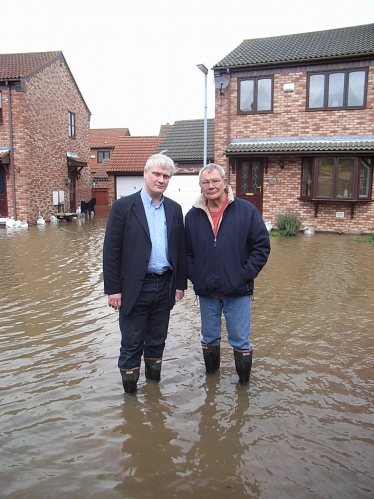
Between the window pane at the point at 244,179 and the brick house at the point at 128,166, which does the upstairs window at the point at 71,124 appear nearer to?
Answer: the brick house at the point at 128,166

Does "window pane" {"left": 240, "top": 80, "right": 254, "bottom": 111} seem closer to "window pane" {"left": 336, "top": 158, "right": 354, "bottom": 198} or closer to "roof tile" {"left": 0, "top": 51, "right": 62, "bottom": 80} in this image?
"window pane" {"left": 336, "top": 158, "right": 354, "bottom": 198}

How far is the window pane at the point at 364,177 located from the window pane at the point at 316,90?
2.33 m

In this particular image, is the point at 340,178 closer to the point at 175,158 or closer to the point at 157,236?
the point at 175,158

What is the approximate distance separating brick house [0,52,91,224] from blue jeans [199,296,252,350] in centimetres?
1633

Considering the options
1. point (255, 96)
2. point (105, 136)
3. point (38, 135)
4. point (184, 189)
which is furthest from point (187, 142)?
point (105, 136)

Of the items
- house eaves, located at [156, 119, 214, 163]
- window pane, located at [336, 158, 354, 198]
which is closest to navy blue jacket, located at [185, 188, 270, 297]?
window pane, located at [336, 158, 354, 198]

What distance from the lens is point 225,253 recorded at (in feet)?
11.6

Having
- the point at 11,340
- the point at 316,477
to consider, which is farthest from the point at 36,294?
the point at 316,477

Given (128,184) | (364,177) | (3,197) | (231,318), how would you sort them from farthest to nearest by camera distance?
(128,184) < (3,197) < (364,177) < (231,318)

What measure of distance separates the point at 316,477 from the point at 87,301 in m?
4.37

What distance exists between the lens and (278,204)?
586 inches

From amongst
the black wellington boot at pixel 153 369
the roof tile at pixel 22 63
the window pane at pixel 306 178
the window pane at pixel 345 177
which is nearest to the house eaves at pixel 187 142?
the window pane at pixel 306 178

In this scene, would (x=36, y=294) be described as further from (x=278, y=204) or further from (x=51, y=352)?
(x=278, y=204)

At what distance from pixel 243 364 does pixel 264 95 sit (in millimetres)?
12707
